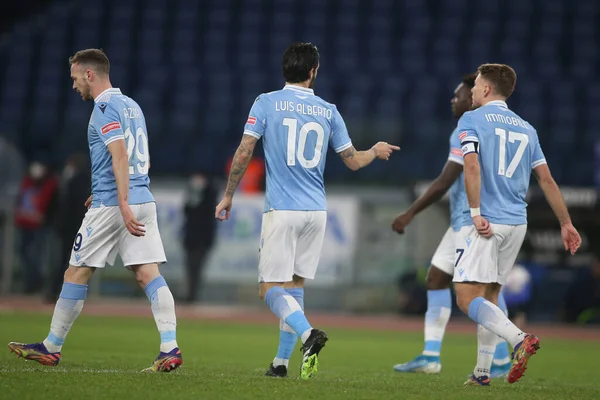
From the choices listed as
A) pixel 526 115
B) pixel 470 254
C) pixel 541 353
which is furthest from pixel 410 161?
pixel 470 254

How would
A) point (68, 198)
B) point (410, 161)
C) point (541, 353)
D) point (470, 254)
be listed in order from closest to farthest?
1. point (470, 254)
2. point (541, 353)
3. point (68, 198)
4. point (410, 161)

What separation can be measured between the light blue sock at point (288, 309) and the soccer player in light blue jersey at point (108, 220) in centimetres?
70

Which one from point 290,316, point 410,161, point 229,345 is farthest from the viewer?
point 410,161

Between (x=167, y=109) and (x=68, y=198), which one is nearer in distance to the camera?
(x=68, y=198)

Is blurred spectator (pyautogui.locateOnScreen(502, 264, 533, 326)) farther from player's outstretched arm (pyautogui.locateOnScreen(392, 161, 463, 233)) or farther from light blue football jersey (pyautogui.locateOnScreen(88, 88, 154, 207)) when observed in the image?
light blue football jersey (pyautogui.locateOnScreen(88, 88, 154, 207))

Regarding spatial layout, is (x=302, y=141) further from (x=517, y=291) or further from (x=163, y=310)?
(x=517, y=291)

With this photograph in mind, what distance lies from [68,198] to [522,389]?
34.1 ft

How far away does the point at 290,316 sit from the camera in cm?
642

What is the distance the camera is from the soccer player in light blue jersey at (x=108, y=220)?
Result: 22.1ft

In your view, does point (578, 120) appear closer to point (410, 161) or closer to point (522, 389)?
point (410, 161)

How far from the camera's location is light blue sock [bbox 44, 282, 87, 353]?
6852 mm

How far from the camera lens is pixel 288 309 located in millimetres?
6453

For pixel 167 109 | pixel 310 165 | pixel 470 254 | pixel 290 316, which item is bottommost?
pixel 290 316

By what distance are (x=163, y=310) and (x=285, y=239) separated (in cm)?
94
